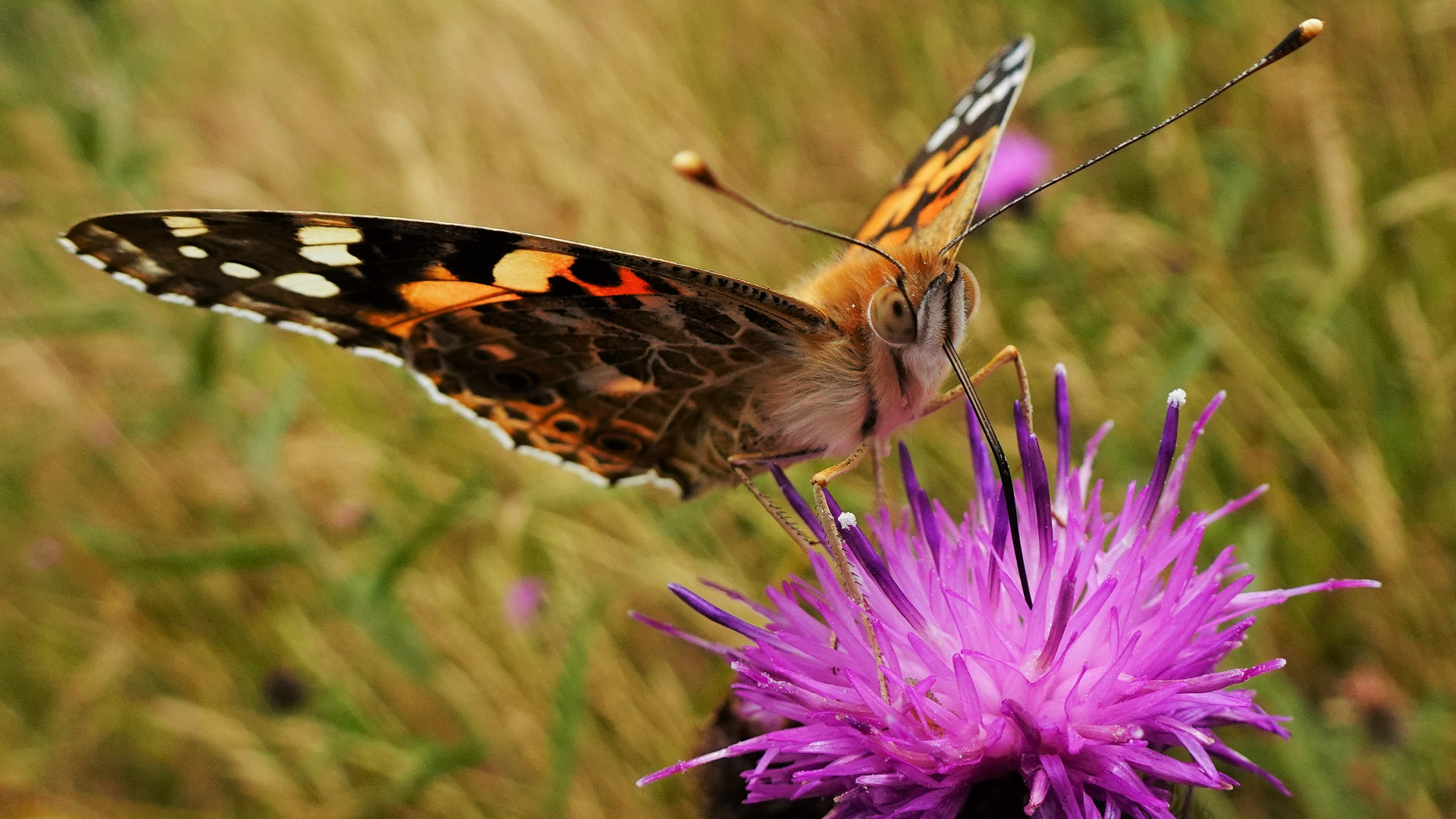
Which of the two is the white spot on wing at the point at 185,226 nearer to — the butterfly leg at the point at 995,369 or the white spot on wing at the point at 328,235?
the white spot on wing at the point at 328,235

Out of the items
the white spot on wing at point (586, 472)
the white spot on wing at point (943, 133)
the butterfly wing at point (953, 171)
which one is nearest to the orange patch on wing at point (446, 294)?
the white spot on wing at point (586, 472)

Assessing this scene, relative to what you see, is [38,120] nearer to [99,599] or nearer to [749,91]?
[99,599]

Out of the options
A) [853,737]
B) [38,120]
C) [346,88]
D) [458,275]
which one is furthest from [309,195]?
[853,737]

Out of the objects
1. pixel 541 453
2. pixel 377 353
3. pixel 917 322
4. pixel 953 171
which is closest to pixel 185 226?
pixel 377 353

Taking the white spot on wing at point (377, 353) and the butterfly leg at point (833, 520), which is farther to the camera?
the white spot on wing at point (377, 353)

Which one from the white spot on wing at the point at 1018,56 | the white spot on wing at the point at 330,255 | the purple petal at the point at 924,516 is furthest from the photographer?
the white spot on wing at the point at 1018,56

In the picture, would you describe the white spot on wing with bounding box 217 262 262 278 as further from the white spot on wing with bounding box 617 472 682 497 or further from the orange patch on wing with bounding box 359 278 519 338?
the white spot on wing with bounding box 617 472 682 497
